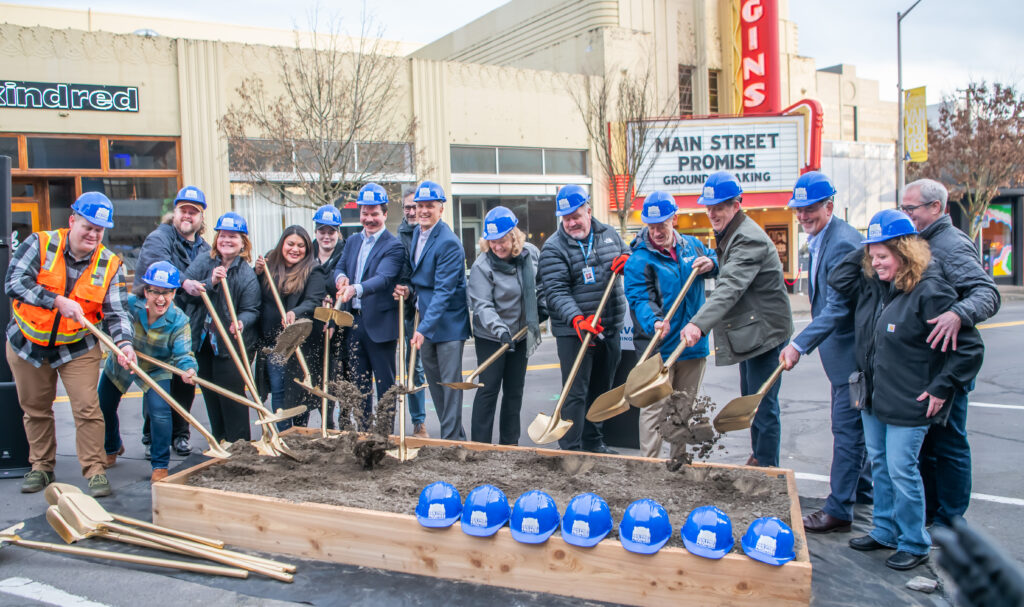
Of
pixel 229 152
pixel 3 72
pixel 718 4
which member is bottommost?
pixel 229 152

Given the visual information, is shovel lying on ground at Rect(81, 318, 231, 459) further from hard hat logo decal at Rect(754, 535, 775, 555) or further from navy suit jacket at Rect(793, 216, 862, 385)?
navy suit jacket at Rect(793, 216, 862, 385)

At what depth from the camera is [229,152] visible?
1580 centimetres

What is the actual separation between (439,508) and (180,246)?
3.48 metres

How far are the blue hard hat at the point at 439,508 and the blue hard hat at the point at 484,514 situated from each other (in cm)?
8

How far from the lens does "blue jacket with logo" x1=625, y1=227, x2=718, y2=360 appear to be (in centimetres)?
541

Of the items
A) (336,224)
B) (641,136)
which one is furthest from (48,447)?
(641,136)

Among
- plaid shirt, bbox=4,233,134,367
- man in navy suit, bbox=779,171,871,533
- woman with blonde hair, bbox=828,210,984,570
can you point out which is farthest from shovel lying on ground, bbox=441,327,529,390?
woman with blonde hair, bbox=828,210,984,570

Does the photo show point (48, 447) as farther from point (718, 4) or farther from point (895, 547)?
point (718, 4)

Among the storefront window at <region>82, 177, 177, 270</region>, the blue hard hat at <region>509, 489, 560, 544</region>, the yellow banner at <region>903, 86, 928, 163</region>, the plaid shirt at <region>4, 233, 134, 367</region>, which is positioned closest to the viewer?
the blue hard hat at <region>509, 489, 560, 544</region>

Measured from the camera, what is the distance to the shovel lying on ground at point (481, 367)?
5.41m

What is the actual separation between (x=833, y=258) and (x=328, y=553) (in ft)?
11.0

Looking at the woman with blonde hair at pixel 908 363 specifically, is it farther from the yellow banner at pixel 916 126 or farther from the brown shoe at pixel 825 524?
the yellow banner at pixel 916 126

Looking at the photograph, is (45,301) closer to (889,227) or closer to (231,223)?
(231,223)

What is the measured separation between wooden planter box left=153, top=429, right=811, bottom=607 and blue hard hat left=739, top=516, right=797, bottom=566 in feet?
0.11
